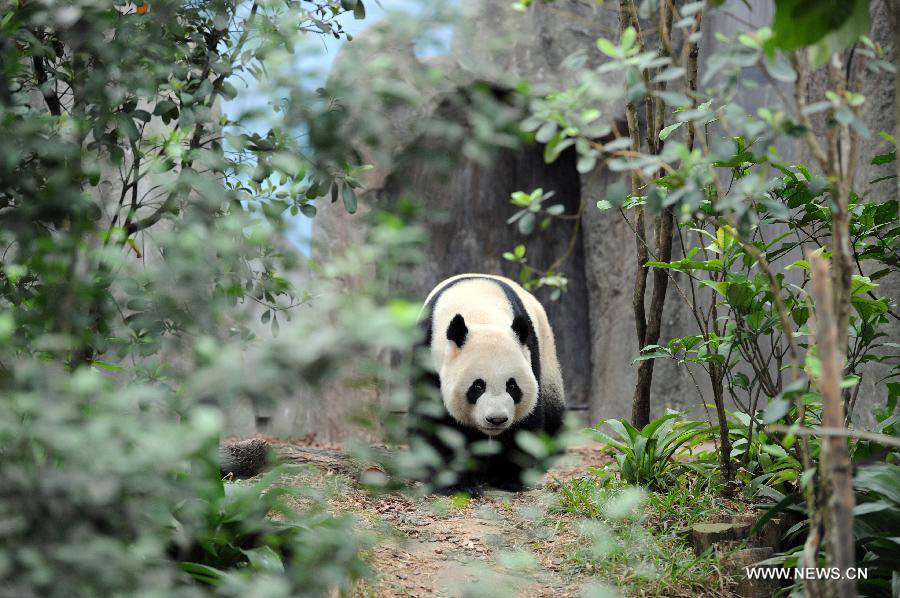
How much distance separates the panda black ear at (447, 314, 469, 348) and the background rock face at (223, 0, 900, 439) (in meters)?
2.65

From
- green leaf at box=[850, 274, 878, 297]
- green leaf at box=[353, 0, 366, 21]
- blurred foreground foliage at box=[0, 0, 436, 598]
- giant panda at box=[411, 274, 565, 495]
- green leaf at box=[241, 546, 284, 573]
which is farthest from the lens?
giant panda at box=[411, 274, 565, 495]

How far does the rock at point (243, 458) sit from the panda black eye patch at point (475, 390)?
1399 mm

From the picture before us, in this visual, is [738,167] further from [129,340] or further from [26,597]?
[26,597]

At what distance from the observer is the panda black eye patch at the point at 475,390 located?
18.0ft

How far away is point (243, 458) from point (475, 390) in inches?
62.6

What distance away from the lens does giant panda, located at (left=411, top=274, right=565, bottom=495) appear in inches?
215

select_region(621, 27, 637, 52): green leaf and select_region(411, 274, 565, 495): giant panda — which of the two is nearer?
select_region(621, 27, 637, 52): green leaf

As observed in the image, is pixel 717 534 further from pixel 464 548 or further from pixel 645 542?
pixel 464 548

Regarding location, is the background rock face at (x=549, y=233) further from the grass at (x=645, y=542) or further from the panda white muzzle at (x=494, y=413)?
the grass at (x=645, y=542)

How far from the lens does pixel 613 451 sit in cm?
511

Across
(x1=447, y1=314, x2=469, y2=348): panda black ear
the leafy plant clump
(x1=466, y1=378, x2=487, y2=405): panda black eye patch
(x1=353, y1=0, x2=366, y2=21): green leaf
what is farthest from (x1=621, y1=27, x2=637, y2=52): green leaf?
(x1=466, y1=378, x2=487, y2=405): panda black eye patch

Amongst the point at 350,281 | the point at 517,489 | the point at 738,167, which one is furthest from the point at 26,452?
the point at 350,281

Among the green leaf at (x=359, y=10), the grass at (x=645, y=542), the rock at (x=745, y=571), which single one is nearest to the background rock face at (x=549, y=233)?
the grass at (x=645, y=542)

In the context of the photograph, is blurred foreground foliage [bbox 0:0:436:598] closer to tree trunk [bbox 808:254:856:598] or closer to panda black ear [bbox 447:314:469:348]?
tree trunk [bbox 808:254:856:598]
